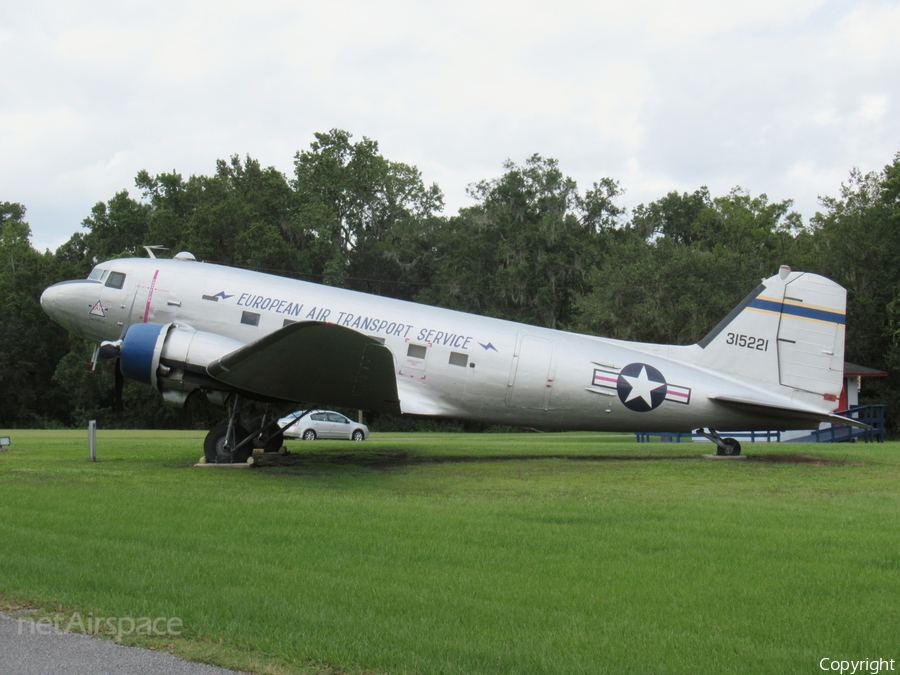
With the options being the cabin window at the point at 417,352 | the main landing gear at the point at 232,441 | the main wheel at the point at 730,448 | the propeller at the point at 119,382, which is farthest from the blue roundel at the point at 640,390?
the propeller at the point at 119,382

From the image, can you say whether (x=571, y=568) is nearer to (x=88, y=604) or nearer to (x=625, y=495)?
(x=88, y=604)

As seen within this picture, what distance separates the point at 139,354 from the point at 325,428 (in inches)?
630

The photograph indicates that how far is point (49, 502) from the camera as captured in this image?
342 inches

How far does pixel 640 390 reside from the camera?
14.2 m

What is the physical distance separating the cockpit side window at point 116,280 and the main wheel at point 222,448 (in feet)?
10.8

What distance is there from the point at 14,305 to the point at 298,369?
52.1 m

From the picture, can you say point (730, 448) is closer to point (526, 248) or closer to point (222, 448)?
point (222, 448)

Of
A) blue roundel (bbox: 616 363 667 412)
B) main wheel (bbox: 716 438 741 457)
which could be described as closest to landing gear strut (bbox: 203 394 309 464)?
blue roundel (bbox: 616 363 667 412)

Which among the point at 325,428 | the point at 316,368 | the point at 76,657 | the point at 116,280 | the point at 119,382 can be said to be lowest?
the point at 325,428

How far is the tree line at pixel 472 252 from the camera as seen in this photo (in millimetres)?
43906

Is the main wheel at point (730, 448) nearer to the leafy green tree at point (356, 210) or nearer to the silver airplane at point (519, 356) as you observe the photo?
the silver airplane at point (519, 356)

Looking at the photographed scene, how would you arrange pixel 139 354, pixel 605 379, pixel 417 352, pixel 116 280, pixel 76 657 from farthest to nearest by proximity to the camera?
pixel 116 280 < pixel 605 379 < pixel 417 352 < pixel 139 354 < pixel 76 657

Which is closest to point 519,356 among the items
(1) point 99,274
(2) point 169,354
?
(2) point 169,354

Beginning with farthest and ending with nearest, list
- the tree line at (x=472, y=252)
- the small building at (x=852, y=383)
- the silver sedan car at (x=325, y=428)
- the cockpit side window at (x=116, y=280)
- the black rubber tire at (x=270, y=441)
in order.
A: the tree line at (x=472, y=252)
the small building at (x=852, y=383)
the silver sedan car at (x=325, y=428)
the black rubber tire at (x=270, y=441)
the cockpit side window at (x=116, y=280)
